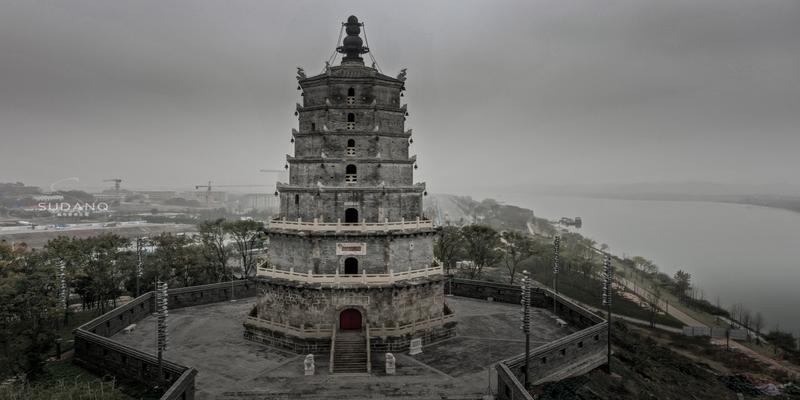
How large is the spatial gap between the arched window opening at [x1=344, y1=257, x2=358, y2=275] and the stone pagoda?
6 centimetres

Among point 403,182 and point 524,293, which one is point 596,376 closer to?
point 524,293

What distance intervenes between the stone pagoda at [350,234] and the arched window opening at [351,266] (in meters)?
0.06

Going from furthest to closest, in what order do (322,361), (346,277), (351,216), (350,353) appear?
(351,216)
(346,277)
(322,361)
(350,353)

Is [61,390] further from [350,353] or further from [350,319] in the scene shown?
[350,319]

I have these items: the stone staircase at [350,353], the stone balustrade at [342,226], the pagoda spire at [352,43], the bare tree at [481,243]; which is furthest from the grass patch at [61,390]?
the bare tree at [481,243]

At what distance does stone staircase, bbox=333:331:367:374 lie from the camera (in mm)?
24027

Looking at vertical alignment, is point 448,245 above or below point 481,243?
below

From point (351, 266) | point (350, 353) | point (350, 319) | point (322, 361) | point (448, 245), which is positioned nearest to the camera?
point (350, 353)

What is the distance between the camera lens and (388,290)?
26453 mm

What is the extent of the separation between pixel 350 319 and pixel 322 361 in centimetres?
292

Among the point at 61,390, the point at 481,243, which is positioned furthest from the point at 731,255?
the point at 61,390

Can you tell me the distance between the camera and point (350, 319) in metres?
27.0

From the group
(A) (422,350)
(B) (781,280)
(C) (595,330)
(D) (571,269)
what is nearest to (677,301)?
(D) (571,269)

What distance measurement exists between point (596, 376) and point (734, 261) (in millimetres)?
99956
